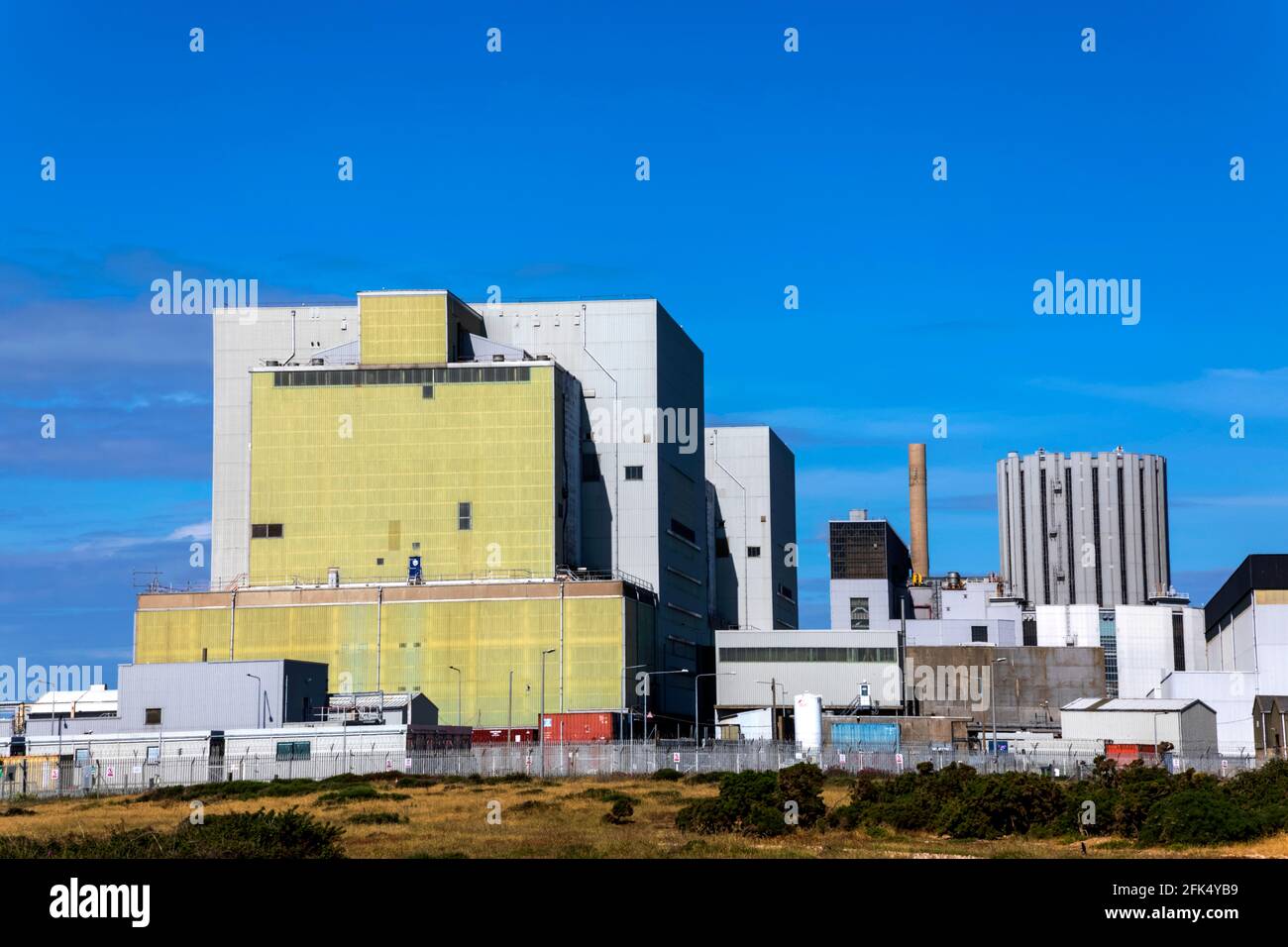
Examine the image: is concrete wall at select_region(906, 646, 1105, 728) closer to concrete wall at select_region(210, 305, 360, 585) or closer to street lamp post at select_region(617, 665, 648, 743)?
street lamp post at select_region(617, 665, 648, 743)

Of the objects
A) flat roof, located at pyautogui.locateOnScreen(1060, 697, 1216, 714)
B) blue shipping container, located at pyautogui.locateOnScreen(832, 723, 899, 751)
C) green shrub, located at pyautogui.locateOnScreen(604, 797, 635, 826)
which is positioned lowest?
blue shipping container, located at pyautogui.locateOnScreen(832, 723, 899, 751)

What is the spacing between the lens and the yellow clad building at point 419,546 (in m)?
139

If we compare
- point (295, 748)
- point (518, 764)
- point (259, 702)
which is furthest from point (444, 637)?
point (518, 764)

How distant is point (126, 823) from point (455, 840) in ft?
69.0

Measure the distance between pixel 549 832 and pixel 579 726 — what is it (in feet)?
265

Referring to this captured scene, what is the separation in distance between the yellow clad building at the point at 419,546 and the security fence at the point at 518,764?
1358 inches

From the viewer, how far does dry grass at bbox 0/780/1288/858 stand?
147ft

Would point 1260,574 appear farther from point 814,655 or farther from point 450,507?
point 450,507

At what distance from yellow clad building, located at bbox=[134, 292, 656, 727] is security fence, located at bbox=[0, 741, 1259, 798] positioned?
34.5 m

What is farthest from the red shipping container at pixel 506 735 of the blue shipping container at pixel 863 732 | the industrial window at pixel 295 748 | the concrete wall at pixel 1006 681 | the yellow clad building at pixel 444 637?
the concrete wall at pixel 1006 681

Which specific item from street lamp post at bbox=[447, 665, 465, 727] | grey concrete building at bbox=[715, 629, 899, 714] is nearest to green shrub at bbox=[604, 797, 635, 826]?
street lamp post at bbox=[447, 665, 465, 727]

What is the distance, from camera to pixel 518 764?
100 metres

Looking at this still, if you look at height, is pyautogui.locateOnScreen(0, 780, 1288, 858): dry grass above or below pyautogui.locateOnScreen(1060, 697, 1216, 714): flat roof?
below
